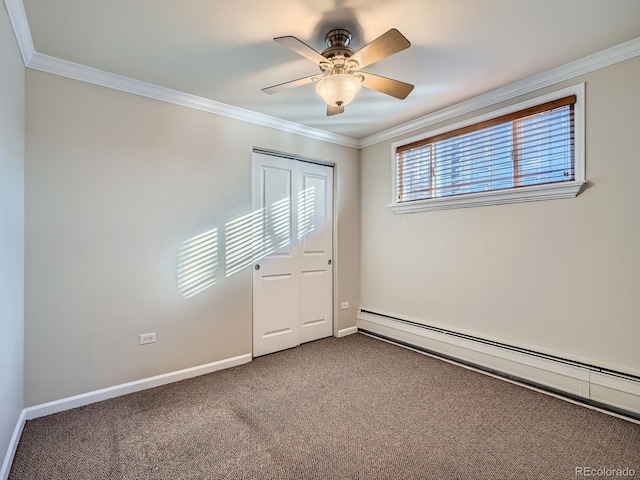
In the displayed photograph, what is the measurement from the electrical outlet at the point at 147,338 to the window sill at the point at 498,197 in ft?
9.20

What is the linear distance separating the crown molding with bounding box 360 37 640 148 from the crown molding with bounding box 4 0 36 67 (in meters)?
3.21

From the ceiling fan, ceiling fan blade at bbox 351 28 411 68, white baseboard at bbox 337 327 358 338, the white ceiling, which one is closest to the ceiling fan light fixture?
the ceiling fan

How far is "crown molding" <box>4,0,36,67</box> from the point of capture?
1746 millimetres

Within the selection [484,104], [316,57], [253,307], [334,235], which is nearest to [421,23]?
[316,57]

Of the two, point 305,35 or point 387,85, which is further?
point 387,85

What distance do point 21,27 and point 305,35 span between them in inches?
66.1

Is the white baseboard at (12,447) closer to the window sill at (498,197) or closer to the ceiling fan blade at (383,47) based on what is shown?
the ceiling fan blade at (383,47)

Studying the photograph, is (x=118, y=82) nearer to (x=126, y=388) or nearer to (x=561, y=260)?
(x=126, y=388)

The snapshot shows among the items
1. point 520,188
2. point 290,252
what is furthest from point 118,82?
point 520,188

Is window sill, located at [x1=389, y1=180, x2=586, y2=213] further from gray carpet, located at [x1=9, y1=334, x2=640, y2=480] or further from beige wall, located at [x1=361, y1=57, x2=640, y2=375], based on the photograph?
gray carpet, located at [x1=9, y1=334, x2=640, y2=480]

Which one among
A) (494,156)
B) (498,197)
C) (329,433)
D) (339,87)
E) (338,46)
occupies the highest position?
(338,46)

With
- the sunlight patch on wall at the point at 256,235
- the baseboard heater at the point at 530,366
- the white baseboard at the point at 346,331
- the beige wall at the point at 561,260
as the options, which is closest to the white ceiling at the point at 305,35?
the beige wall at the point at 561,260

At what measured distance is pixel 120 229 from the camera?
2586 mm

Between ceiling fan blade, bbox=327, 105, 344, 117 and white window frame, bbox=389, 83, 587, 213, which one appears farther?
white window frame, bbox=389, 83, 587, 213
